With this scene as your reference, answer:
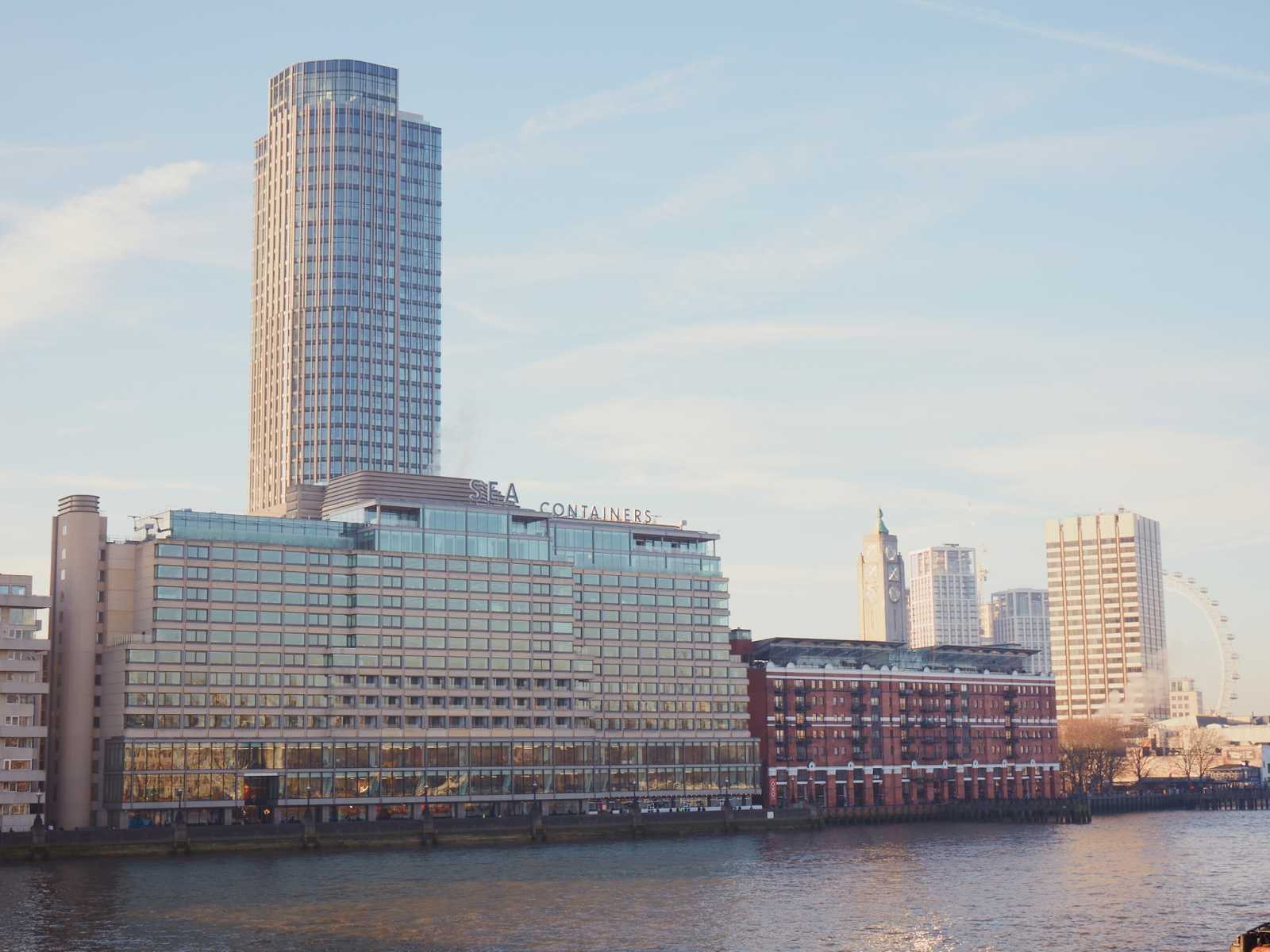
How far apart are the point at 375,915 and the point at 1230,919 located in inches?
2441

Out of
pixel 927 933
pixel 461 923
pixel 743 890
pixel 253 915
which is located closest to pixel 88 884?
pixel 253 915

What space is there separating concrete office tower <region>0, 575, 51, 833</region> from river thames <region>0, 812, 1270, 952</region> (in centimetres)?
2365

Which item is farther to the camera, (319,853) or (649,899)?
(319,853)

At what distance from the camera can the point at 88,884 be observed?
147375mm

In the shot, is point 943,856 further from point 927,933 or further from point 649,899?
point 927,933

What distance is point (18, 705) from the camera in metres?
197

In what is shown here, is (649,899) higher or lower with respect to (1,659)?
lower

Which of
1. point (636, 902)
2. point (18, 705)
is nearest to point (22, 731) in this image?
point (18, 705)

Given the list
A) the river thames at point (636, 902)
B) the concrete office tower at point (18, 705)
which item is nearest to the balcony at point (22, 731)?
the concrete office tower at point (18, 705)

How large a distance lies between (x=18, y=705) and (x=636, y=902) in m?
94.3

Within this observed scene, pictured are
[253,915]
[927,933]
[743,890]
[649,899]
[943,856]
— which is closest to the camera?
[927,933]

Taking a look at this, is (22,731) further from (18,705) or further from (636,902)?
(636,902)

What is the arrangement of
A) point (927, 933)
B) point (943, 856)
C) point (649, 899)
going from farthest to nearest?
point (943, 856)
point (649, 899)
point (927, 933)

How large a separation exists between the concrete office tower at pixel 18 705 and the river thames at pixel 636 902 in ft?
77.6
